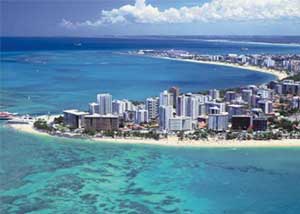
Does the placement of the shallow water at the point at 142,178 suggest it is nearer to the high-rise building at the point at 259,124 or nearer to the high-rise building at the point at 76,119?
the high-rise building at the point at 76,119

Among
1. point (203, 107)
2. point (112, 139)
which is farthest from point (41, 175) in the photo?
point (203, 107)

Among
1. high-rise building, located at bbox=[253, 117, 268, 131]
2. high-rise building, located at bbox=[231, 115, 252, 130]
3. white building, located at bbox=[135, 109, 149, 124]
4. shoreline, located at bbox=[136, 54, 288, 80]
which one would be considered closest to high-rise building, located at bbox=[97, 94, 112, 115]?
white building, located at bbox=[135, 109, 149, 124]

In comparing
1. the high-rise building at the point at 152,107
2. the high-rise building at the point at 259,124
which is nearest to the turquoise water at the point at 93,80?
the high-rise building at the point at 152,107

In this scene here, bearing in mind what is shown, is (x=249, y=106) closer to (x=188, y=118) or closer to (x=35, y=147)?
(x=188, y=118)

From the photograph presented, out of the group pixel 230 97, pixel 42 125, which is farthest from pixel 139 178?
pixel 230 97

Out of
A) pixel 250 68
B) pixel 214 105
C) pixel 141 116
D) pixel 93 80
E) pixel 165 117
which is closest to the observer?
pixel 165 117

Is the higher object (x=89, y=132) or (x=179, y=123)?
(x=179, y=123)

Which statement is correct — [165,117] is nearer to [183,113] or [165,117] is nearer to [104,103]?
[183,113]
